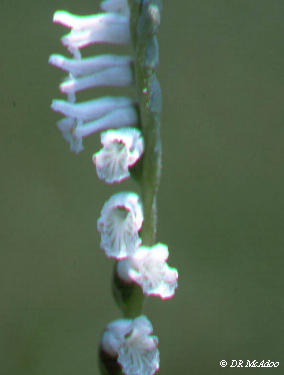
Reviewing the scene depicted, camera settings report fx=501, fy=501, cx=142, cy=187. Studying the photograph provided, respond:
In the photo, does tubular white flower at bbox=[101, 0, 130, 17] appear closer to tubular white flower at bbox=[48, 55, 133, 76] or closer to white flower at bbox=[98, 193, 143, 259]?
tubular white flower at bbox=[48, 55, 133, 76]

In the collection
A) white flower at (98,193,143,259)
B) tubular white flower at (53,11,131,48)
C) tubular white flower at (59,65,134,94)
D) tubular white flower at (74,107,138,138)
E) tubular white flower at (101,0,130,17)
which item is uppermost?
tubular white flower at (101,0,130,17)

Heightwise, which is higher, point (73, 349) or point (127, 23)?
point (127, 23)

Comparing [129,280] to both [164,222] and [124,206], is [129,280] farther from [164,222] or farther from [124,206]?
[164,222]

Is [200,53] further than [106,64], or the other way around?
[200,53]

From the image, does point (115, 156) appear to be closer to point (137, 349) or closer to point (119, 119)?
point (119, 119)

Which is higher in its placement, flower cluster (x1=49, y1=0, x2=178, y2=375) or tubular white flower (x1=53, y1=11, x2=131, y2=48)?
tubular white flower (x1=53, y1=11, x2=131, y2=48)

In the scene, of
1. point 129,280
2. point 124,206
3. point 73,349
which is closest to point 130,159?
point 124,206

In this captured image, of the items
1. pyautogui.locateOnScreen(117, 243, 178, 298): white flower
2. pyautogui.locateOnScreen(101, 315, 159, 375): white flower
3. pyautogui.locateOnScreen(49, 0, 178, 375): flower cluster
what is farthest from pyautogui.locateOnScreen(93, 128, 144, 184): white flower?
pyautogui.locateOnScreen(101, 315, 159, 375): white flower

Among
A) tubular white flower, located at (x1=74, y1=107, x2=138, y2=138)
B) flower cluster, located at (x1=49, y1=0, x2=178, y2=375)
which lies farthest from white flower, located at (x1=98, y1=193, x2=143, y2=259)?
tubular white flower, located at (x1=74, y1=107, x2=138, y2=138)

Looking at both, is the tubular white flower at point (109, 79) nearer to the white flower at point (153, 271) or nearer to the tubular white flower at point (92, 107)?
the tubular white flower at point (92, 107)
